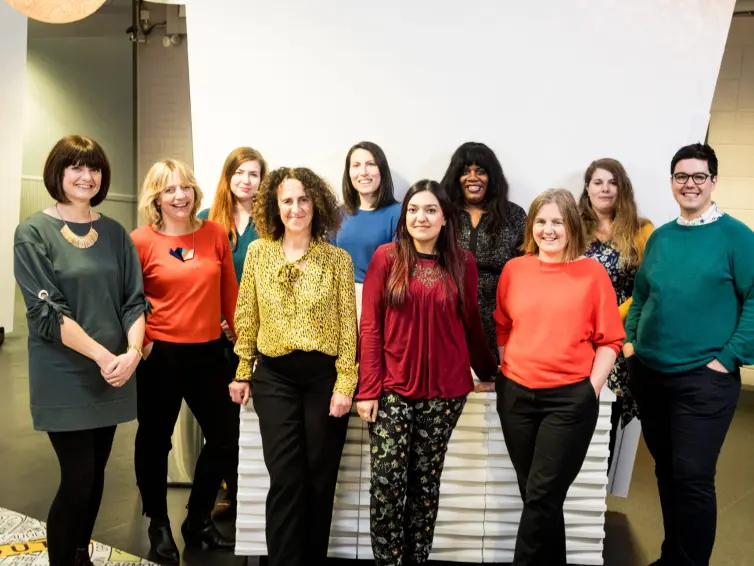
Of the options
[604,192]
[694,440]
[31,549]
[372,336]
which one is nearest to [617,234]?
[604,192]

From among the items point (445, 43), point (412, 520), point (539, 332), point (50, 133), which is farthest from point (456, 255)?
point (50, 133)

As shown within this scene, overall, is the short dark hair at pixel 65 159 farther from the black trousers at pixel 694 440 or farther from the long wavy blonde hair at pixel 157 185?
the black trousers at pixel 694 440

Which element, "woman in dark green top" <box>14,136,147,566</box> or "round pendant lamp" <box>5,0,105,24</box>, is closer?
"woman in dark green top" <box>14,136,147,566</box>

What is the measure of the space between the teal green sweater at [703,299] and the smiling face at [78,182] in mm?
2039

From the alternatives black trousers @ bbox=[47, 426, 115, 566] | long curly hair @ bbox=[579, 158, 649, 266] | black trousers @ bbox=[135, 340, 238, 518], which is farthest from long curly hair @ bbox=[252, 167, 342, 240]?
long curly hair @ bbox=[579, 158, 649, 266]

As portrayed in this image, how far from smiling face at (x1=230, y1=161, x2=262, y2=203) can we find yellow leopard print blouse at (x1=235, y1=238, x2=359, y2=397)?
0.69 metres

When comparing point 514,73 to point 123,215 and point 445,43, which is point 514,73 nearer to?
point 445,43

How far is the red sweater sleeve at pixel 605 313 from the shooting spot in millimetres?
2271

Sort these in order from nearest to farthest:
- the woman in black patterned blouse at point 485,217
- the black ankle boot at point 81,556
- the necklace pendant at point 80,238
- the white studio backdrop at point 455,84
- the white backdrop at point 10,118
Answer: the necklace pendant at point 80,238 < the black ankle boot at point 81,556 < the woman in black patterned blouse at point 485,217 < the white studio backdrop at point 455,84 < the white backdrop at point 10,118

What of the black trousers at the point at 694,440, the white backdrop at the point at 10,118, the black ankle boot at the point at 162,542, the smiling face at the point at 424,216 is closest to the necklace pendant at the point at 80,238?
the smiling face at the point at 424,216

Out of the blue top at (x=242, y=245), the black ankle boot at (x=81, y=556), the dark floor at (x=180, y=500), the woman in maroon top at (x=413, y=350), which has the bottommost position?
the dark floor at (x=180, y=500)

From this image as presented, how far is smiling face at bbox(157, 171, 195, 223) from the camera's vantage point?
2.58 m

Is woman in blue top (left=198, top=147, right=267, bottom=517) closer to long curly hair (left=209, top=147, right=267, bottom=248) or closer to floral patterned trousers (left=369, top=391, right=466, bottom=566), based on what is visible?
long curly hair (left=209, top=147, right=267, bottom=248)

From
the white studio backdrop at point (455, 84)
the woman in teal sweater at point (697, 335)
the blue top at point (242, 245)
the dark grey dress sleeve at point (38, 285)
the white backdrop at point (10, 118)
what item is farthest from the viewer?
the white backdrop at point (10, 118)
